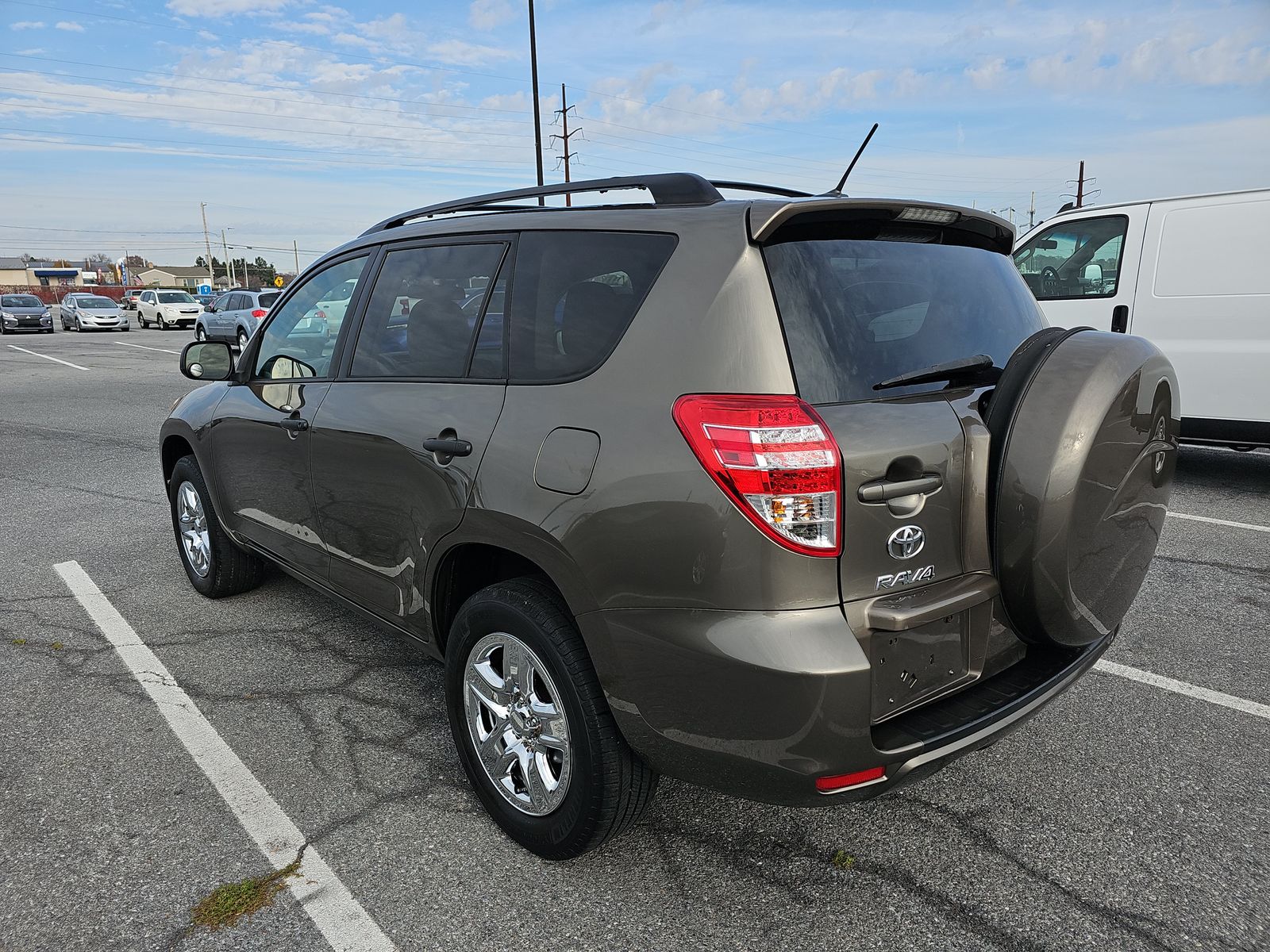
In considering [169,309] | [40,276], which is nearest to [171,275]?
[40,276]

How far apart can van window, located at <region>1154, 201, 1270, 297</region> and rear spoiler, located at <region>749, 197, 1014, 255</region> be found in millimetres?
4509

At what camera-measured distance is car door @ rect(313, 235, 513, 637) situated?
8.70 ft

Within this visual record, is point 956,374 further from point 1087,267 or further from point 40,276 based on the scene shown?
point 40,276

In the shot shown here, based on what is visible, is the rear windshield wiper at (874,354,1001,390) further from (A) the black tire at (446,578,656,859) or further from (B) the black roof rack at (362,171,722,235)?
(A) the black tire at (446,578,656,859)

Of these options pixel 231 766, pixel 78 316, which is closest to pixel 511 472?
pixel 231 766

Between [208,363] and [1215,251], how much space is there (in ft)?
21.5

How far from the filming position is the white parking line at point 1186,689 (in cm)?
335

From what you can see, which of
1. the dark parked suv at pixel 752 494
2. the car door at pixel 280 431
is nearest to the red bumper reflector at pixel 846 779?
the dark parked suv at pixel 752 494

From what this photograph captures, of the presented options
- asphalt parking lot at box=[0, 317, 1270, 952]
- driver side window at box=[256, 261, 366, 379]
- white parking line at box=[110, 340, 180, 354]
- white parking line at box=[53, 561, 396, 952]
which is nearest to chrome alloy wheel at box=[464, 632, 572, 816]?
asphalt parking lot at box=[0, 317, 1270, 952]

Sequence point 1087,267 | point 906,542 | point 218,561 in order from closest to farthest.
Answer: point 906,542 < point 218,561 < point 1087,267

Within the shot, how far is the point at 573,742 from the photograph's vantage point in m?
2.33

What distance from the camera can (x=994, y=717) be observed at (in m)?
2.17

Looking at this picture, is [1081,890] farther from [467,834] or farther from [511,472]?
[511,472]

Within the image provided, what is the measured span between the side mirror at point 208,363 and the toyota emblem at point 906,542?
331 cm
